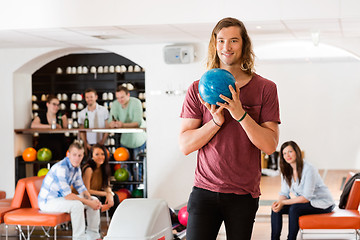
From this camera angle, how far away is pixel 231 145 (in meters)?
1.90

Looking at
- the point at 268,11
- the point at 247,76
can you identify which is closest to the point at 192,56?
the point at 268,11

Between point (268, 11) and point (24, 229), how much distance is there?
378cm

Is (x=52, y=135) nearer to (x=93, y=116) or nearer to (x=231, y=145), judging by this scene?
(x=93, y=116)

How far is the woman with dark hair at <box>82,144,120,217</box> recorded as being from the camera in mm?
6404

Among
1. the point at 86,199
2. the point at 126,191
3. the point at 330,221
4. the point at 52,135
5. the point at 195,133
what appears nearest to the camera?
the point at 195,133

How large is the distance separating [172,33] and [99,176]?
6.16 ft

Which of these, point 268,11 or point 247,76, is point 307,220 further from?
point 247,76

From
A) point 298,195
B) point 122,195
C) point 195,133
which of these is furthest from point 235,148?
point 122,195

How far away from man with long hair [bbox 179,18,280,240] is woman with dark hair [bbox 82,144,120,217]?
453cm

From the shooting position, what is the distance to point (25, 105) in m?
8.27

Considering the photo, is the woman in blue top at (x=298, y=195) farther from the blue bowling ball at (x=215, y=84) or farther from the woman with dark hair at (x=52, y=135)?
the woman with dark hair at (x=52, y=135)

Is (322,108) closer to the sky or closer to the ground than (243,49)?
closer to the ground

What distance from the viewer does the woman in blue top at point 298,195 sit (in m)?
5.20

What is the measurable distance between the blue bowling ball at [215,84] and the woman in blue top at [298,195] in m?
3.54
